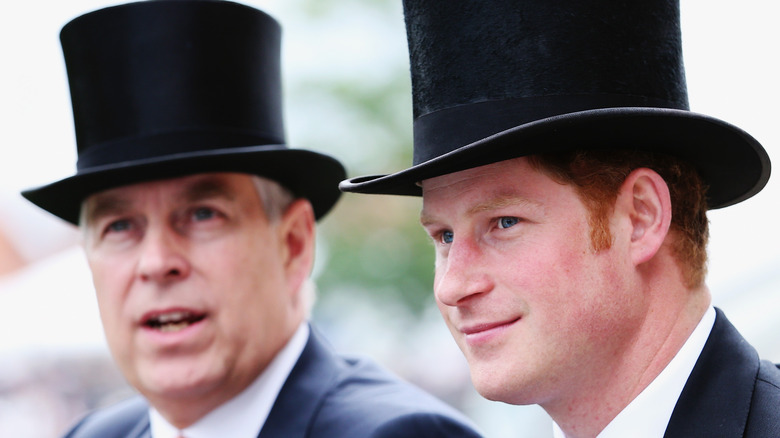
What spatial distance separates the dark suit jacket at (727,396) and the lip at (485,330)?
1.43ft

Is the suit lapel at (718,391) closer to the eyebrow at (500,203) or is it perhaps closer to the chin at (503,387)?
the chin at (503,387)

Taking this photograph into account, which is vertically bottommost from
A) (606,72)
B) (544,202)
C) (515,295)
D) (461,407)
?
(461,407)

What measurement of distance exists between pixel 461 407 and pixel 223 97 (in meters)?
8.21

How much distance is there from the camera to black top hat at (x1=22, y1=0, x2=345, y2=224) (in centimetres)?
319

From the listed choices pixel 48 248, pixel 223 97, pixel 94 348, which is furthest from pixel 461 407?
pixel 223 97

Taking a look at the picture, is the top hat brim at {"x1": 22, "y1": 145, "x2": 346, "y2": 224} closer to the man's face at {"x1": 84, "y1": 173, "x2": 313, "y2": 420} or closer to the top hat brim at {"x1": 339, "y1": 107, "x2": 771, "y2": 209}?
the man's face at {"x1": 84, "y1": 173, "x2": 313, "y2": 420}

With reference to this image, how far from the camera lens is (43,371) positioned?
1048 cm

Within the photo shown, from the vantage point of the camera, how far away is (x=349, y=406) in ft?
10.2

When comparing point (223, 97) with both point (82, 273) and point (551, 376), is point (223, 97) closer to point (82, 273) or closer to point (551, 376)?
point (551, 376)

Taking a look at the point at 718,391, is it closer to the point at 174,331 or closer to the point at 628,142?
the point at 628,142

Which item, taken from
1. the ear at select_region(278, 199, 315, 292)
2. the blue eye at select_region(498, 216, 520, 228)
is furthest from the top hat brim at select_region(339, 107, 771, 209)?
the ear at select_region(278, 199, 315, 292)

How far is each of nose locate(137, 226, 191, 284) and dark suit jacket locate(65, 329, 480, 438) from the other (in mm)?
579

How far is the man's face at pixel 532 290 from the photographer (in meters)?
2.02

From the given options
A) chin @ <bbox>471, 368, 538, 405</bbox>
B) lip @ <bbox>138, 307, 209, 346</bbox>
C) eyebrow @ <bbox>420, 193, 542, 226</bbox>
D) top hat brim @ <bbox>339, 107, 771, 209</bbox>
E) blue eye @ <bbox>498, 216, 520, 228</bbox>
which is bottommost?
lip @ <bbox>138, 307, 209, 346</bbox>
